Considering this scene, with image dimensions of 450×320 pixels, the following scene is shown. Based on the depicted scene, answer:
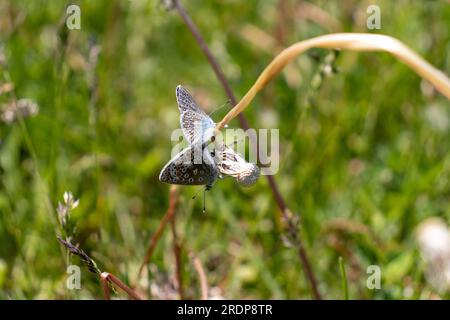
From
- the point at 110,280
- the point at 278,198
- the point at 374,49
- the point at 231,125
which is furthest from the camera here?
the point at 231,125

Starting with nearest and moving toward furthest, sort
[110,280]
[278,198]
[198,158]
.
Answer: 1. [198,158]
2. [110,280]
3. [278,198]

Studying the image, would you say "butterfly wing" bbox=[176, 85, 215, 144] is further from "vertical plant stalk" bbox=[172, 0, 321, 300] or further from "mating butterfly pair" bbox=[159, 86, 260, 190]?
"vertical plant stalk" bbox=[172, 0, 321, 300]

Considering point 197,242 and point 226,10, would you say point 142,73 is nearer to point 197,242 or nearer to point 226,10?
point 226,10

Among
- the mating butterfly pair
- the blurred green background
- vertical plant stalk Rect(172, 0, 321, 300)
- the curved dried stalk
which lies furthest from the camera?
the blurred green background

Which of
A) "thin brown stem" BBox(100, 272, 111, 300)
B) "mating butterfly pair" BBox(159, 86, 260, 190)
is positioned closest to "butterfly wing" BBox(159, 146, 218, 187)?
"mating butterfly pair" BBox(159, 86, 260, 190)

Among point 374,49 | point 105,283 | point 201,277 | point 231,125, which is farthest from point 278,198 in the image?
point 231,125

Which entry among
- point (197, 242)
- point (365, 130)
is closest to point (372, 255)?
point (197, 242)

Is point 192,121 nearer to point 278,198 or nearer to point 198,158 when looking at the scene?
point 198,158

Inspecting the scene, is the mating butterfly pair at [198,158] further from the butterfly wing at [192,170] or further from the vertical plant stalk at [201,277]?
the vertical plant stalk at [201,277]
